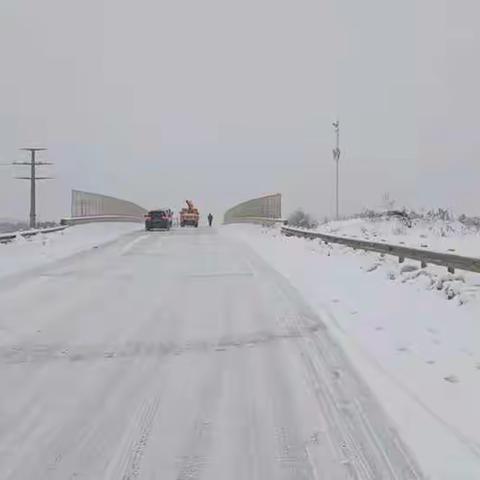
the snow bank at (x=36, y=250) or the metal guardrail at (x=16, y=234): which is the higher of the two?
the metal guardrail at (x=16, y=234)

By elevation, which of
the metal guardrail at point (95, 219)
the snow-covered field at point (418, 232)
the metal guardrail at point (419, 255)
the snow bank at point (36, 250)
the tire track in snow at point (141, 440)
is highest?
the metal guardrail at point (95, 219)

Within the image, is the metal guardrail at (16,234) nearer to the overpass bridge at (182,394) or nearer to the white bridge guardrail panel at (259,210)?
the overpass bridge at (182,394)

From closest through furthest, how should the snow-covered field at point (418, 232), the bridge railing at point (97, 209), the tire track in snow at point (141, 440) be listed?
the tire track in snow at point (141, 440), the snow-covered field at point (418, 232), the bridge railing at point (97, 209)

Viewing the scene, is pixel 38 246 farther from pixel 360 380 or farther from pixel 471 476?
pixel 471 476

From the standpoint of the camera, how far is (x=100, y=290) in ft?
45.8

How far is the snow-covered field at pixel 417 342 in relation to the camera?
5.42 m

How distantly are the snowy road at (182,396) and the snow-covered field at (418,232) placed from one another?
34.9 ft

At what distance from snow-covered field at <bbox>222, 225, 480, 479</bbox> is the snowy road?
10.5 inches

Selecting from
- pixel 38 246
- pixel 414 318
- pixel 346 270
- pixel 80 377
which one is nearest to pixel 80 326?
pixel 80 377

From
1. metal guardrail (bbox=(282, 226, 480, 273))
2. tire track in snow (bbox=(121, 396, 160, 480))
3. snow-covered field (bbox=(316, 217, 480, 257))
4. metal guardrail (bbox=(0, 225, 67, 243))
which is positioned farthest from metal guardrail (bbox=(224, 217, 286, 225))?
tire track in snow (bbox=(121, 396, 160, 480))

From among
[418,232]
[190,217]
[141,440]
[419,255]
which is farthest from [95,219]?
[141,440]

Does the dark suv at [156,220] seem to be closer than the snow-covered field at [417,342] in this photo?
No

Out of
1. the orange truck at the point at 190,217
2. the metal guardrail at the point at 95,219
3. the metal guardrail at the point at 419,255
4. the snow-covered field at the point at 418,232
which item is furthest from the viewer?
the orange truck at the point at 190,217

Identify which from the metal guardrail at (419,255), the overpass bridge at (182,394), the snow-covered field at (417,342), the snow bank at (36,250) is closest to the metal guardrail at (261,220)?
the snow bank at (36,250)
